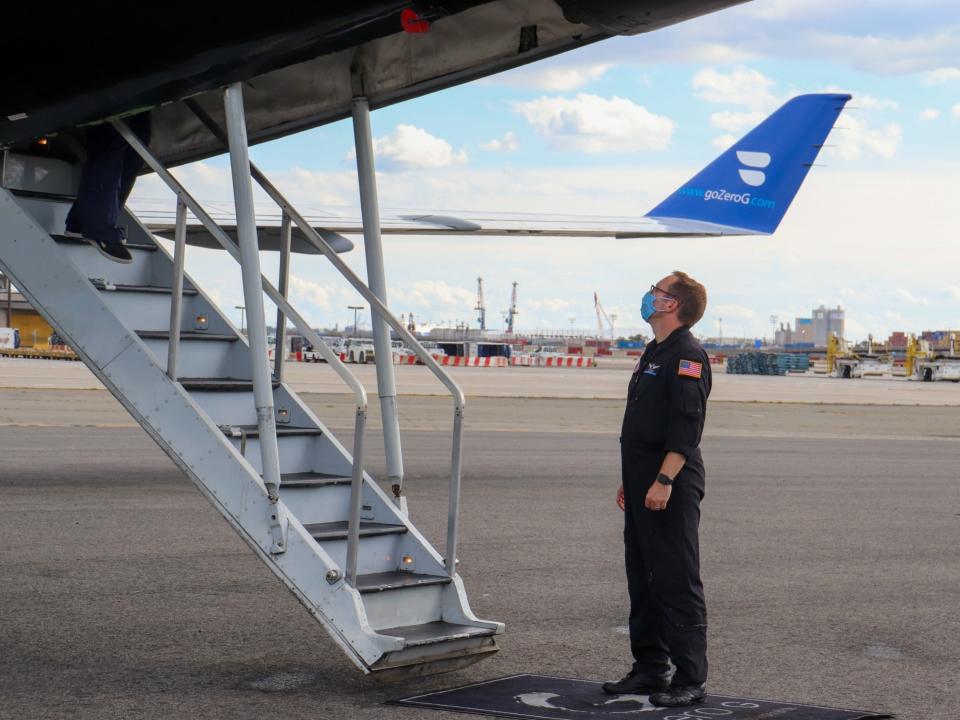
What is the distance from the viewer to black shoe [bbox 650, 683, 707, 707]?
5633 millimetres

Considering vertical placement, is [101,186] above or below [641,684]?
above

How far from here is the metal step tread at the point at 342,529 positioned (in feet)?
21.0

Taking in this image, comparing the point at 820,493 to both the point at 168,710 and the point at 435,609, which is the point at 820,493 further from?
the point at 168,710

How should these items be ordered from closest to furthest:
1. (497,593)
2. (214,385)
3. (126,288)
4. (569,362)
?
(214,385), (126,288), (497,593), (569,362)

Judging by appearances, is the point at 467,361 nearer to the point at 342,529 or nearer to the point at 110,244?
the point at 110,244

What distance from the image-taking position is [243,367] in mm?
7488

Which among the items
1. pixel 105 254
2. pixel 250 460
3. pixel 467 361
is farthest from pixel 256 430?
pixel 467 361

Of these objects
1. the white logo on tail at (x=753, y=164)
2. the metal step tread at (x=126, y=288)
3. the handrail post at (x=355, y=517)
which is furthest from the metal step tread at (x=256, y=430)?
the white logo on tail at (x=753, y=164)

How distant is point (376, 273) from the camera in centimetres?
721

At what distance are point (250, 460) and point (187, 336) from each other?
954mm

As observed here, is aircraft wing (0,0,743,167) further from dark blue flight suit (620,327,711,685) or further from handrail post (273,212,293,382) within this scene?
dark blue flight suit (620,327,711,685)

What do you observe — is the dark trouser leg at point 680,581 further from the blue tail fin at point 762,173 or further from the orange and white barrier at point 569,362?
the orange and white barrier at point 569,362

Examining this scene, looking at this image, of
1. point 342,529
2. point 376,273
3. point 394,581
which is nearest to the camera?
point 394,581

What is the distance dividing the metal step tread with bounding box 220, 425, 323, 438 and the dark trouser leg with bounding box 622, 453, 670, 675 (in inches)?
78.1
